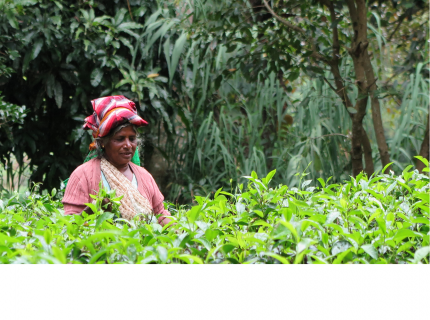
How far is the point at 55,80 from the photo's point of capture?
398 cm

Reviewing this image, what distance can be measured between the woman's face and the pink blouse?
8 centimetres

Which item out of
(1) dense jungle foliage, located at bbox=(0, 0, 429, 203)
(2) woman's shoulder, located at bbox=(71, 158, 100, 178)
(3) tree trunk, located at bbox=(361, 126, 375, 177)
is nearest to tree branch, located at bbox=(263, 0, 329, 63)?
(1) dense jungle foliage, located at bbox=(0, 0, 429, 203)

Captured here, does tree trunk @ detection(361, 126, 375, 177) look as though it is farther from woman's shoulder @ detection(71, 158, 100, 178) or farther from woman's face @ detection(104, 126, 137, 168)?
woman's shoulder @ detection(71, 158, 100, 178)

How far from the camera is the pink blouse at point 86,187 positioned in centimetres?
201

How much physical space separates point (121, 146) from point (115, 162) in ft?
0.34

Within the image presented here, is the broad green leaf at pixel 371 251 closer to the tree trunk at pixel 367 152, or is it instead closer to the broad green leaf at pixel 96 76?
the tree trunk at pixel 367 152

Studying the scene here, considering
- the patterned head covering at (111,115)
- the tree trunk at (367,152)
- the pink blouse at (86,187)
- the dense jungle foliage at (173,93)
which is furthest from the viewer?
the dense jungle foliage at (173,93)

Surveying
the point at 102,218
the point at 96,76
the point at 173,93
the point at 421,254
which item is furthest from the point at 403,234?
the point at 173,93

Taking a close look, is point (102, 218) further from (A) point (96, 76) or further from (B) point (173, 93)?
(B) point (173, 93)

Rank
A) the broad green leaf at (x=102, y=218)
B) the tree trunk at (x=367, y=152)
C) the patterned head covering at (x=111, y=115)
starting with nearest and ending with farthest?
the broad green leaf at (x=102, y=218) < the patterned head covering at (x=111, y=115) < the tree trunk at (x=367, y=152)

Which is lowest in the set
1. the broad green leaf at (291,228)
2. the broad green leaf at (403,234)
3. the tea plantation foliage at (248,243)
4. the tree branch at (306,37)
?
the tea plantation foliage at (248,243)

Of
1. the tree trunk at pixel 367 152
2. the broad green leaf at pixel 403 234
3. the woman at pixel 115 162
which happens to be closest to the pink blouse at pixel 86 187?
the woman at pixel 115 162
